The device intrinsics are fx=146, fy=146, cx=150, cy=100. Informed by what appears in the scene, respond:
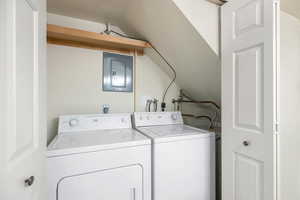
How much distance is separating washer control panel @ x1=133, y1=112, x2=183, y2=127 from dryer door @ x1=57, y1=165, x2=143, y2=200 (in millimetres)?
646

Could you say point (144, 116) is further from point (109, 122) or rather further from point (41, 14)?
point (41, 14)

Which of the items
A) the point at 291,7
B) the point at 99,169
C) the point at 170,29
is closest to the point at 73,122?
the point at 99,169

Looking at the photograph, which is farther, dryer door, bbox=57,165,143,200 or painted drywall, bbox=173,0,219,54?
painted drywall, bbox=173,0,219,54

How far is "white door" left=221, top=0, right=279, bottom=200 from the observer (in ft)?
3.06

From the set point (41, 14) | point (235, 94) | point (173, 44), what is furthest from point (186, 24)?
point (41, 14)

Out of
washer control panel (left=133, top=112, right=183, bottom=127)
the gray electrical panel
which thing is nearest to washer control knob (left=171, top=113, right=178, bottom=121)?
washer control panel (left=133, top=112, right=183, bottom=127)

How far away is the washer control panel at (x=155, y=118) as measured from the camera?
1758 millimetres

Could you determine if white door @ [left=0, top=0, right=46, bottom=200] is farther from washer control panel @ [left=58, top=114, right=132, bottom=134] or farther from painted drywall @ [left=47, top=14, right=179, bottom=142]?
painted drywall @ [left=47, top=14, right=179, bottom=142]

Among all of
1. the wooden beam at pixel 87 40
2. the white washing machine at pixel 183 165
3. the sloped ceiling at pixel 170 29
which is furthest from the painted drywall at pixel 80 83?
the white washing machine at pixel 183 165

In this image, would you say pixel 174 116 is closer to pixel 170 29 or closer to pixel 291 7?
pixel 170 29

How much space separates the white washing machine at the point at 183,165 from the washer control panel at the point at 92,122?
41 centimetres

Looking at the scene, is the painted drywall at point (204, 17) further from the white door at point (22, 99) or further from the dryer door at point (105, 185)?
the dryer door at point (105, 185)

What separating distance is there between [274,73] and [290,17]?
2.70 feet

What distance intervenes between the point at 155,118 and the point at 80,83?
1.02 meters
